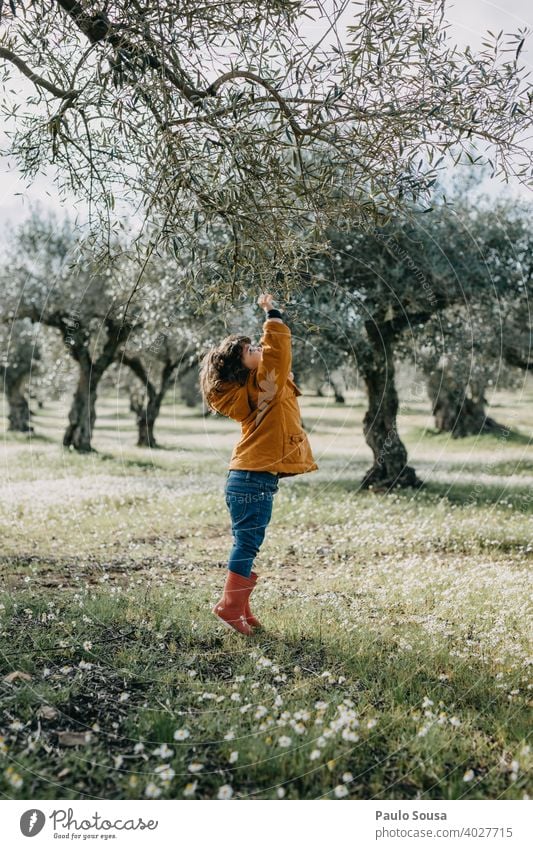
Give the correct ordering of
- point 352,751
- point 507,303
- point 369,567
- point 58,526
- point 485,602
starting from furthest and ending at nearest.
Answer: point 507,303
point 58,526
point 369,567
point 485,602
point 352,751

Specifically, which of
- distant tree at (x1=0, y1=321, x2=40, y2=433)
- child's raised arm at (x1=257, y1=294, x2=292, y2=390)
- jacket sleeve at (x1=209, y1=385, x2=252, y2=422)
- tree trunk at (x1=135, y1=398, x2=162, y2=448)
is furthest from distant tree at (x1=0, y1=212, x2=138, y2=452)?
child's raised arm at (x1=257, y1=294, x2=292, y2=390)

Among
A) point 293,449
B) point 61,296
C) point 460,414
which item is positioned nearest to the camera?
point 293,449

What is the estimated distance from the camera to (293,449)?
7301 millimetres

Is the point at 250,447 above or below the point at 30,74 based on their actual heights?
below

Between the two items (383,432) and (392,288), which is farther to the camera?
(383,432)

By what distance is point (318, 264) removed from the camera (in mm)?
15953

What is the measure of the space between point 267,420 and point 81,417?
22463 mm

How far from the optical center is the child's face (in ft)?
24.0

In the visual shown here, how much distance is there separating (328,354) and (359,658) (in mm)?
11434

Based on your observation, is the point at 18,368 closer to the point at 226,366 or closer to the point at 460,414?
the point at 460,414

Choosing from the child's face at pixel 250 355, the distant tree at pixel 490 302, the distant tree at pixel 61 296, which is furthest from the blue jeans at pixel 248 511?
the distant tree at pixel 61 296

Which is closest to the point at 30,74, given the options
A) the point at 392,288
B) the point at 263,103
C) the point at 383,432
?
the point at 263,103

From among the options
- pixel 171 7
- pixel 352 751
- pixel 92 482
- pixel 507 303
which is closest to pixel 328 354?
pixel 507 303

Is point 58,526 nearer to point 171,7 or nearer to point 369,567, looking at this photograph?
point 369,567
